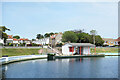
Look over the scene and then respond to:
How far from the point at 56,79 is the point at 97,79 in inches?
149

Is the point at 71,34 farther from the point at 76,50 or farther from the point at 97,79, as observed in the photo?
the point at 97,79

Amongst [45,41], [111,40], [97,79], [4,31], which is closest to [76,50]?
[4,31]

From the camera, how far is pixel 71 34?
7406 centimetres

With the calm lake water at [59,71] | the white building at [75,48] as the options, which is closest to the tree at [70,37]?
the white building at [75,48]

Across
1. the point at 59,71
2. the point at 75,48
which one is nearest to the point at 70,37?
the point at 75,48

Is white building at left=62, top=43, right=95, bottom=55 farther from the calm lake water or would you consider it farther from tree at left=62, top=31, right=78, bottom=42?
tree at left=62, top=31, right=78, bottom=42

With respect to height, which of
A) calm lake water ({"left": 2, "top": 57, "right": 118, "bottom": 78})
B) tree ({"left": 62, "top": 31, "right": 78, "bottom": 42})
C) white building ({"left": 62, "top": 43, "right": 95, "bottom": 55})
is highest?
tree ({"left": 62, "top": 31, "right": 78, "bottom": 42})

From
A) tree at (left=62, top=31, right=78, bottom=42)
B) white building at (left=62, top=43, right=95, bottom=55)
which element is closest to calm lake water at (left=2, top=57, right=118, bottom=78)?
white building at (left=62, top=43, right=95, bottom=55)

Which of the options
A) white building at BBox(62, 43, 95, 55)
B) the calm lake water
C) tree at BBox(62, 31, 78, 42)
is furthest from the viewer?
tree at BBox(62, 31, 78, 42)

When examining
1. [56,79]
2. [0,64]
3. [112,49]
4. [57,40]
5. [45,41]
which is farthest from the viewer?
[45,41]

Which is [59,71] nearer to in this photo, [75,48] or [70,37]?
[75,48]

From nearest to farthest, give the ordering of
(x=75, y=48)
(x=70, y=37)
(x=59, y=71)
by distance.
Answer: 1. (x=59, y=71)
2. (x=75, y=48)
3. (x=70, y=37)

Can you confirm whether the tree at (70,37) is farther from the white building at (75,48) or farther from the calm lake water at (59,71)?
the calm lake water at (59,71)

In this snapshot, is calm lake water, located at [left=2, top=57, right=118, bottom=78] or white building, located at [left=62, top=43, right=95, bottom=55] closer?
calm lake water, located at [left=2, top=57, right=118, bottom=78]
